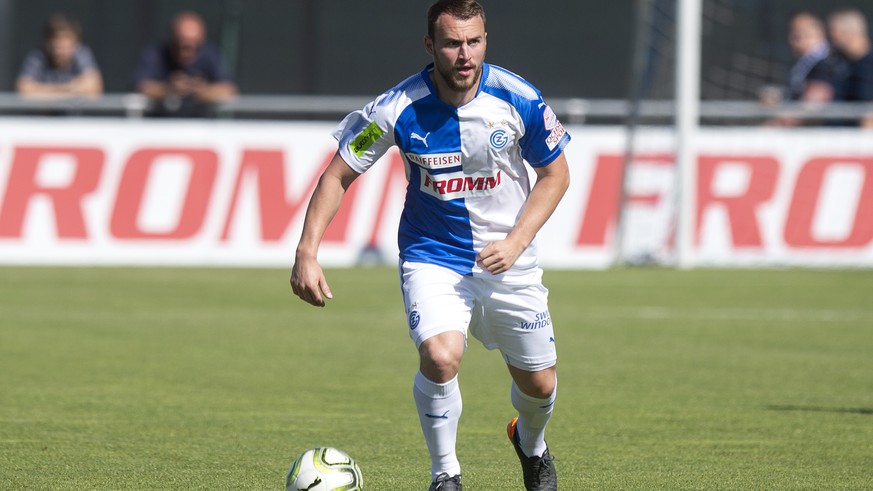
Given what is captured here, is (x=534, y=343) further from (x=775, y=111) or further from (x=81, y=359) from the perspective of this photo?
(x=775, y=111)

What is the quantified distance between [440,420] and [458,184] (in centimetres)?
89

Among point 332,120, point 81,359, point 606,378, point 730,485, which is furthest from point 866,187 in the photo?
point 730,485

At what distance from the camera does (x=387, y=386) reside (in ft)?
28.1

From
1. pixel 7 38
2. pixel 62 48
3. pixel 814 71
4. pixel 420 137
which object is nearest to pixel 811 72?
pixel 814 71

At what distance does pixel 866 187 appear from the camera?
15.3 metres

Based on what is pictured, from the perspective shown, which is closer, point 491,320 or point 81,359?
point 491,320

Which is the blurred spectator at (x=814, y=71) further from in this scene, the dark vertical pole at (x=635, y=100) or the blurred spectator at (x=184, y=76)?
the blurred spectator at (x=184, y=76)

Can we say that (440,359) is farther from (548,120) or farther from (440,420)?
(548,120)

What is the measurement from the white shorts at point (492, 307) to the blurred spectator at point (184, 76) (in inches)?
428

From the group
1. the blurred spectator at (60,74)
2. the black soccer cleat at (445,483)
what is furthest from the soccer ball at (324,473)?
the blurred spectator at (60,74)

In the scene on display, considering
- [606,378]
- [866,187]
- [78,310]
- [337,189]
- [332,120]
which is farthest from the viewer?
[332,120]

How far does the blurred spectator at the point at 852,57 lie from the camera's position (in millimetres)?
16609

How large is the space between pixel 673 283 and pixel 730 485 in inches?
339

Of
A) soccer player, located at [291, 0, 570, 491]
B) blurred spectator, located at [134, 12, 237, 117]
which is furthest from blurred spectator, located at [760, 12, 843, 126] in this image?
soccer player, located at [291, 0, 570, 491]
